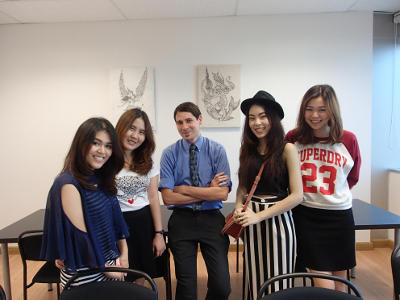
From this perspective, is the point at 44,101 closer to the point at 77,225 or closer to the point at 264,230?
the point at 77,225

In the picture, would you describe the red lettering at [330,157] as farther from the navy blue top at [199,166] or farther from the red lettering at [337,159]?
the navy blue top at [199,166]

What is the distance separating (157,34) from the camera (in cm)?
317

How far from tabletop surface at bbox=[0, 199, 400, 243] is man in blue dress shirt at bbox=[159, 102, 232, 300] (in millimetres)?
229

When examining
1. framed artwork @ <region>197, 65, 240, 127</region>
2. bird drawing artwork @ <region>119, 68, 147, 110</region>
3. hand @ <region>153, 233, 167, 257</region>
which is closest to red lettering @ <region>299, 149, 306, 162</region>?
hand @ <region>153, 233, 167, 257</region>

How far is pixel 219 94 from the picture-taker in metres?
3.18

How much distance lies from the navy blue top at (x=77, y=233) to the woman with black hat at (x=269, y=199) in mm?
735

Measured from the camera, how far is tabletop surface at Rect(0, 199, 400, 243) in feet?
6.10

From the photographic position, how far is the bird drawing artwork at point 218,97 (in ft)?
10.4

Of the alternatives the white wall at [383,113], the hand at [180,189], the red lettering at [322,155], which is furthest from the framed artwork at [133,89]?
the white wall at [383,113]

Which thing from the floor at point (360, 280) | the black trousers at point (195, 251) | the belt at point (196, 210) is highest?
the belt at point (196, 210)

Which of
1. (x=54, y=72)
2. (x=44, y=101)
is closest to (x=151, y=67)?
(x=54, y=72)

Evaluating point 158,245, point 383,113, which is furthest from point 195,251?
point 383,113

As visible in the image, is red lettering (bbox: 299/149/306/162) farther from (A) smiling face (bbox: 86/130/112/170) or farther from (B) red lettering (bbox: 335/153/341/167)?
(A) smiling face (bbox: 86/130/112/170)

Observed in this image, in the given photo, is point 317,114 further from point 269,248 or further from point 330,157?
point 269,248
